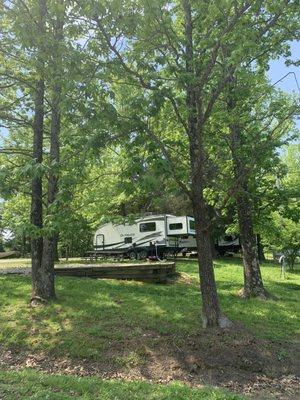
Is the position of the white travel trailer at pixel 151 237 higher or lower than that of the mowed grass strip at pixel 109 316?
higher

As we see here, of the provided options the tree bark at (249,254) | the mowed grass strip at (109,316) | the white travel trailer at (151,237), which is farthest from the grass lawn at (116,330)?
the white travel trailer at (151,237)

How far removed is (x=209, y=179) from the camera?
29.5ft

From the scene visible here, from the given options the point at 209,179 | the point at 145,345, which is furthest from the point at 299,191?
the point at 145,345

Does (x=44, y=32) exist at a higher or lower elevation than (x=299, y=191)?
higher

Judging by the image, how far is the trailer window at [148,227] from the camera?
84.0 ft

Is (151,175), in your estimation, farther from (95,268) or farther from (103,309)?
(95,268)

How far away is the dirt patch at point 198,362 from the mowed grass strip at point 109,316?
0.51 ft

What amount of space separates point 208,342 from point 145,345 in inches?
41.7

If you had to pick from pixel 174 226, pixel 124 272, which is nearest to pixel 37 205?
pixel 124 272

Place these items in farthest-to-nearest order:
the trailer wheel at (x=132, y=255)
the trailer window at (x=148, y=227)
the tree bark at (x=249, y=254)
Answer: the trailer wheel at (x=132, y=255) → the trailer window at (x=148, y=227) → the tree bark at (x=249, y=254)

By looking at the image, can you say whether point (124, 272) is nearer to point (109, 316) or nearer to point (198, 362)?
point (109, 316)

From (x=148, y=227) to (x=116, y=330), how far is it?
17.9 m

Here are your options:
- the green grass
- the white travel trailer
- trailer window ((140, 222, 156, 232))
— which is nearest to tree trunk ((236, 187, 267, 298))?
the green grass

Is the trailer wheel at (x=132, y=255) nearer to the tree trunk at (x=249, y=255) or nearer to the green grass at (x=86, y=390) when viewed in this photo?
the tree trunk at (x=249, y=255)
